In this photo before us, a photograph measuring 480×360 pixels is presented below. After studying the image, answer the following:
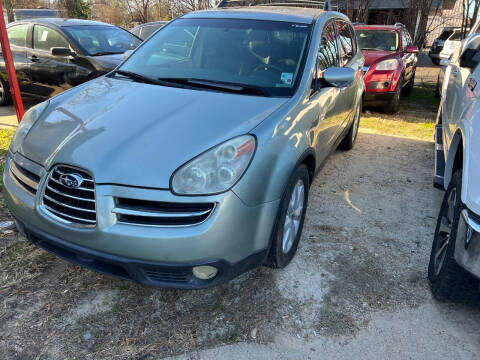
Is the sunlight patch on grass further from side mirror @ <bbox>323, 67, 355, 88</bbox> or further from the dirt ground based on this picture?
side mirror @ <bbox>323, 67, 355, 88</bbox>

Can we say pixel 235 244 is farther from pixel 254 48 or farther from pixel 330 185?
pixel 330 185

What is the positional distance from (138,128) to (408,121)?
5.95 m

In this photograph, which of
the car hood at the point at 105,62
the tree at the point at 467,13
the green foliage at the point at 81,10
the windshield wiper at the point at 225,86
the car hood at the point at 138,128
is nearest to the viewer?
the car hood at the point at 138,128

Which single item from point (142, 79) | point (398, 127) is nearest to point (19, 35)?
point (142, 79)

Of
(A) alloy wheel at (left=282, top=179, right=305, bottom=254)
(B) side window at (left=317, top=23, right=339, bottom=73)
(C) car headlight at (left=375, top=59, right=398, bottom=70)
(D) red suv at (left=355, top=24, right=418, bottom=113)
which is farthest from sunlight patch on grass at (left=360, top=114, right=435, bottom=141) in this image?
(A) alloy wheel at (left=282, top=179, right=305, bottom=254)

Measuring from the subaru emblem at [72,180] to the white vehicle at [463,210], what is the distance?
195cm

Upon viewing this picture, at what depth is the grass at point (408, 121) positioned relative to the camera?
20.7 feet

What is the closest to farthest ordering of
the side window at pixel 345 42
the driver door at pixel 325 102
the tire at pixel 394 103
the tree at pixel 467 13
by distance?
the driver door at pixel 325 102 → the side window at pixel 345 42 → the tire at pixel 394 103 → the tree at pixel 467 13

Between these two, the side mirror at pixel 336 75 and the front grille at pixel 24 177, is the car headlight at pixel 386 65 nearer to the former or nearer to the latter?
the side mirror at pixel 336 75

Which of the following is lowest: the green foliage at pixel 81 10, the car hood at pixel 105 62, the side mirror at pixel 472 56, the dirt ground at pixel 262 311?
the dirt ground at pixel 262 311

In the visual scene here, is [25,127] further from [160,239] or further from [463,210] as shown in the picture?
[463,210]

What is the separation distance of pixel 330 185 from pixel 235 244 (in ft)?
7.96

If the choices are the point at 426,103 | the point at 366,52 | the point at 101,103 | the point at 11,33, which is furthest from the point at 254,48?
the point at 426,103

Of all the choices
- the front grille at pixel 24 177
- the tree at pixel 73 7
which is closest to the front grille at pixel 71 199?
the front grille at pixel 24 177
